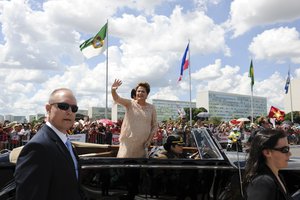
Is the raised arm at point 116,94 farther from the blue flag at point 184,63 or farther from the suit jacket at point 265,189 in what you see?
the blue flag at point 184,63

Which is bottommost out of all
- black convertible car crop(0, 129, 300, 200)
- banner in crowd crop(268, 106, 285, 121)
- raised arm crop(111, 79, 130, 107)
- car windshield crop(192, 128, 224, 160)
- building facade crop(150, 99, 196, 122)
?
black convertible car crop(0, 129, 300, 200)

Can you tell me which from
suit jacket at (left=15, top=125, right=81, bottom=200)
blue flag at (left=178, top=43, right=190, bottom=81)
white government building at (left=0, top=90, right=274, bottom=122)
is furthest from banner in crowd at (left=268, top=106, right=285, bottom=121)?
white government building at (left=0, top=90, right=274, bottom=122)

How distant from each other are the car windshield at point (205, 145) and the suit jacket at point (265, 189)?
5.67 feet

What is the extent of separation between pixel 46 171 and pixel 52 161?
0.23 ft

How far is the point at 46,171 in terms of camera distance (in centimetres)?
195

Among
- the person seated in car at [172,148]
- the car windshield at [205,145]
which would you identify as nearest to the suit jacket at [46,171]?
the car windshield at [205,145]

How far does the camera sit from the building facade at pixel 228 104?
432ft

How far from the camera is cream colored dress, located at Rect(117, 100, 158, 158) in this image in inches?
171

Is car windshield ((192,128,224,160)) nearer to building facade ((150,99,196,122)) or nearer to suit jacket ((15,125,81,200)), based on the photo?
suit jacket ((15,125,81,200))

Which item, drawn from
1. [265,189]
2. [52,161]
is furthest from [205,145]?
[52,161]

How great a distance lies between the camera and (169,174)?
3.62 metres

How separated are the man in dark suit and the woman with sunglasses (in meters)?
1.05

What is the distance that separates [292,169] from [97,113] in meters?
147

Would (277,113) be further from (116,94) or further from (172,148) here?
(116,94)
